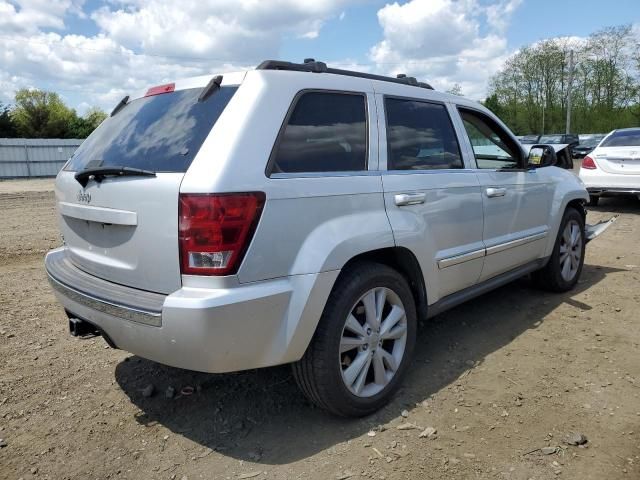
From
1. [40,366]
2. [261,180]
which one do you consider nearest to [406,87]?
[261,180]

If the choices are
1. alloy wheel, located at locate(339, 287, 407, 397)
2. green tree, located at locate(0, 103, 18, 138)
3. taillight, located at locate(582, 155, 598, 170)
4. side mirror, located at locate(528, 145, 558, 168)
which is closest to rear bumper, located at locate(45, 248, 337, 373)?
alloy wheel, located at locate(339, 287, 407, 397)

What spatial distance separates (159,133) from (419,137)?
164 cm

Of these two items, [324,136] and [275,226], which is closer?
[275,226]

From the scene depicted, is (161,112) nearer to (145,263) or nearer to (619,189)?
(145,263)

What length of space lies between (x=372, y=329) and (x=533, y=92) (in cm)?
5436

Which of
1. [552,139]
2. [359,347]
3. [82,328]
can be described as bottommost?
[359,347]

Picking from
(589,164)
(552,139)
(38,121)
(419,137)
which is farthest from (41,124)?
(419,137)

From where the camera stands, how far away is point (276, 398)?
3.26 metres

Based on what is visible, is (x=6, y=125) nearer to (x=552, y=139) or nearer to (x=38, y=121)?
(x=38, y=121)

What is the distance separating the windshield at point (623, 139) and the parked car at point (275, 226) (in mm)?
7741

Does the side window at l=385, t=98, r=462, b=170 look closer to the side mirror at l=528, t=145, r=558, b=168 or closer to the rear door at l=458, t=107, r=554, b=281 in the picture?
the rear door at l=458, t=107, r=554, b=281

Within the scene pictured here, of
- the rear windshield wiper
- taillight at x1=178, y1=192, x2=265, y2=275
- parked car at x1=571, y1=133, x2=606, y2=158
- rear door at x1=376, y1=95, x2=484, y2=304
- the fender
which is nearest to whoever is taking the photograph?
taillight at x1=178, y1=192, x2=265, y2=275

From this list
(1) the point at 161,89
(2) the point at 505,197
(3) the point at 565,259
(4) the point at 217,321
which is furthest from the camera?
(3) the point at 565,259

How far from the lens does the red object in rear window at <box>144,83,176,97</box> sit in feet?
9.78
